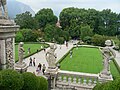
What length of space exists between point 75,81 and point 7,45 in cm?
674

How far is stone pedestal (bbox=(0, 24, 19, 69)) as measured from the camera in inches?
269

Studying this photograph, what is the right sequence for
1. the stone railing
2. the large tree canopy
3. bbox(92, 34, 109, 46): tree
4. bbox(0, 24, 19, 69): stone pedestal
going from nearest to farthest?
bbox(0, 24, 19, 69): stone pedestal, the stone railing, bbox(92, 34, 109, 46): tree, the large tree canopy

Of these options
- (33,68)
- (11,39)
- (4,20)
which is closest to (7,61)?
(11,39)

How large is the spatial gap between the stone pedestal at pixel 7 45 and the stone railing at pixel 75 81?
5778 millimetres

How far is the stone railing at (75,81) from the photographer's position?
12651mm

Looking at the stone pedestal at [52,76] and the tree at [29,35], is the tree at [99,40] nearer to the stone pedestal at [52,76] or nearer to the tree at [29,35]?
the tree at [29,35]

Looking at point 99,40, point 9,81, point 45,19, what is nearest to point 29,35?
point 99,40

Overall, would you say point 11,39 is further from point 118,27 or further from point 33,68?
point 118,27

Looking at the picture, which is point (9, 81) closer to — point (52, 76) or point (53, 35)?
point (52, 76)

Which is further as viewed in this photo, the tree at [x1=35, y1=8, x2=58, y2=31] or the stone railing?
the tree at [x1=35, y1=8, x2=58, y2=31]

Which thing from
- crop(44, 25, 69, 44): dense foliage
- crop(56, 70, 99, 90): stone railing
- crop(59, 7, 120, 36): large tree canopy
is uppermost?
crop(59, 7, 120, 36): large tree canopy

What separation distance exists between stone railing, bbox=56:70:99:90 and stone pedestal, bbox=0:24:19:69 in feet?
19.0

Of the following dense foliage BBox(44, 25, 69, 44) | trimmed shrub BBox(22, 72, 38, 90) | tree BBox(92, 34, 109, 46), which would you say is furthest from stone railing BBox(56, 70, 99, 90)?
dense foliage BBox(44, 25, 69, 44)

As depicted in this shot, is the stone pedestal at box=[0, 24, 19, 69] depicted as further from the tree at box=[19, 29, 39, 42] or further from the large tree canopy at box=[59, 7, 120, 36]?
the large tree canopy at box=[59, 7, 120, 36]
